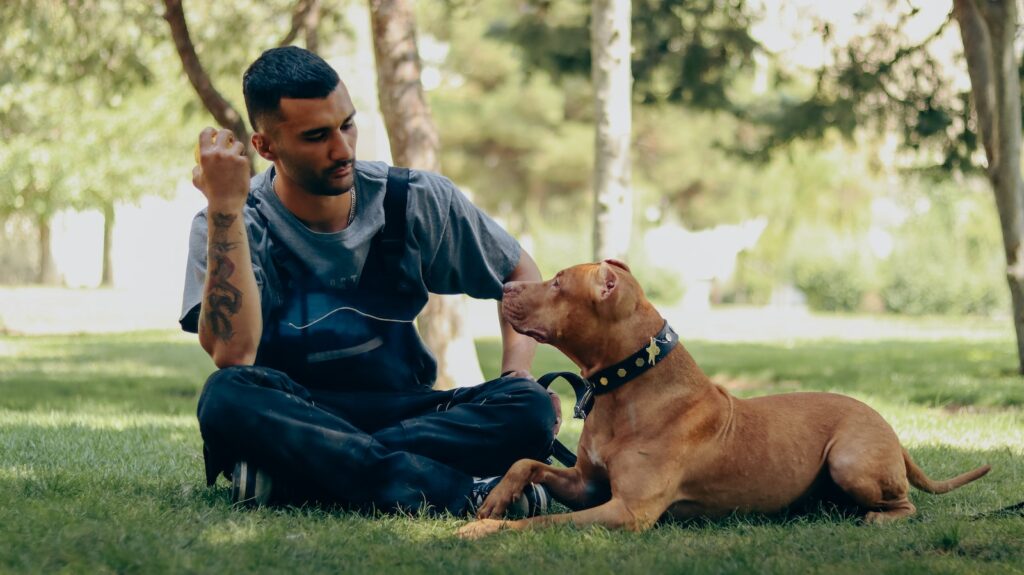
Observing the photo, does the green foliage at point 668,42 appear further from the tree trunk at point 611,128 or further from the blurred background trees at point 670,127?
the tree trunk at point 611,128

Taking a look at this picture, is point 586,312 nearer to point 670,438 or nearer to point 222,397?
point 670,438

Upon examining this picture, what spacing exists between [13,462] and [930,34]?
1049cm

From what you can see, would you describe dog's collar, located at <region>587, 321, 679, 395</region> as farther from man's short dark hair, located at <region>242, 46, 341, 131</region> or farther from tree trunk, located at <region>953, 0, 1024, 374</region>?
tree trunk, located at <region>953, 0, 1024, 374</region>

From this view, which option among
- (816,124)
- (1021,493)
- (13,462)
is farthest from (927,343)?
(13,462)

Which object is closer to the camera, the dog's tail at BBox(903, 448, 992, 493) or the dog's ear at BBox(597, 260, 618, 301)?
the dog's ear at BBox(597, 260, 618, 301)

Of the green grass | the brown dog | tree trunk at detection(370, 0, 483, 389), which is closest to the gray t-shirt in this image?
the brown dog

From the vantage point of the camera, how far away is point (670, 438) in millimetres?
4297

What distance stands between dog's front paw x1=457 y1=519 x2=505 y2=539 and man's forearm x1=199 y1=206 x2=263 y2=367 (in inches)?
41.1

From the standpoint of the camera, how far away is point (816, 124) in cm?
1361

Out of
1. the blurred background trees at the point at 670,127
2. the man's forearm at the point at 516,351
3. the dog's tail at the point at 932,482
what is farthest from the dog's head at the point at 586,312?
the blurred background trees at the point at 670,127

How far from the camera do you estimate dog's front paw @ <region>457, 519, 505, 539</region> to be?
3.94 meters

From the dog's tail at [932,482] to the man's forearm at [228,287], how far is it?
8.21 feet

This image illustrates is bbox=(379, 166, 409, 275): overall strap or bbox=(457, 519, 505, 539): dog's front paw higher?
bbox=(379, 166, 409, 275): overall strap

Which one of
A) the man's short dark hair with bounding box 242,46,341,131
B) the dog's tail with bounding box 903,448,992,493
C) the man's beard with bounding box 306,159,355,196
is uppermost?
the man's short dark hair with bounding box 242,46,341,131
